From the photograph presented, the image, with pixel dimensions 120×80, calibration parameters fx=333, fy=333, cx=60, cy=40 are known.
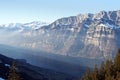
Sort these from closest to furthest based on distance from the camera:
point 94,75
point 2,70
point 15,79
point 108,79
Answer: point 15,79, point 108,79, point 94,75, point 2,70

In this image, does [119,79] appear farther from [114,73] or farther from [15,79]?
[15,79]

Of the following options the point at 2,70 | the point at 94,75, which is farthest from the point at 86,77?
the point at 2,70

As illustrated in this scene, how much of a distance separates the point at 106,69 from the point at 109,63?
1881 mm

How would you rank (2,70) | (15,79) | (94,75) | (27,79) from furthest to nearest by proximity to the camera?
(27,79), (2,70), (94,75), (15,79)

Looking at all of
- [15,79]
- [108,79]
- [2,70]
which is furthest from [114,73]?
[2,70]

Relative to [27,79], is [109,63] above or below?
above

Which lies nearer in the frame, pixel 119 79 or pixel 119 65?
pixel 119 79

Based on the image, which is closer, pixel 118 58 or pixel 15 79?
pixel 15 79

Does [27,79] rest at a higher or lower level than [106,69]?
lower

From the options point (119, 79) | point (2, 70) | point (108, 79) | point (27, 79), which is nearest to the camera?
point (119, 79)

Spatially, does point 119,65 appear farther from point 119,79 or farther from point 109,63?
point 119,79

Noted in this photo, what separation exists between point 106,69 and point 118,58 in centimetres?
445

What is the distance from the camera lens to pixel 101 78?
3585 inches

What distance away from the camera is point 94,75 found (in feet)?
286
